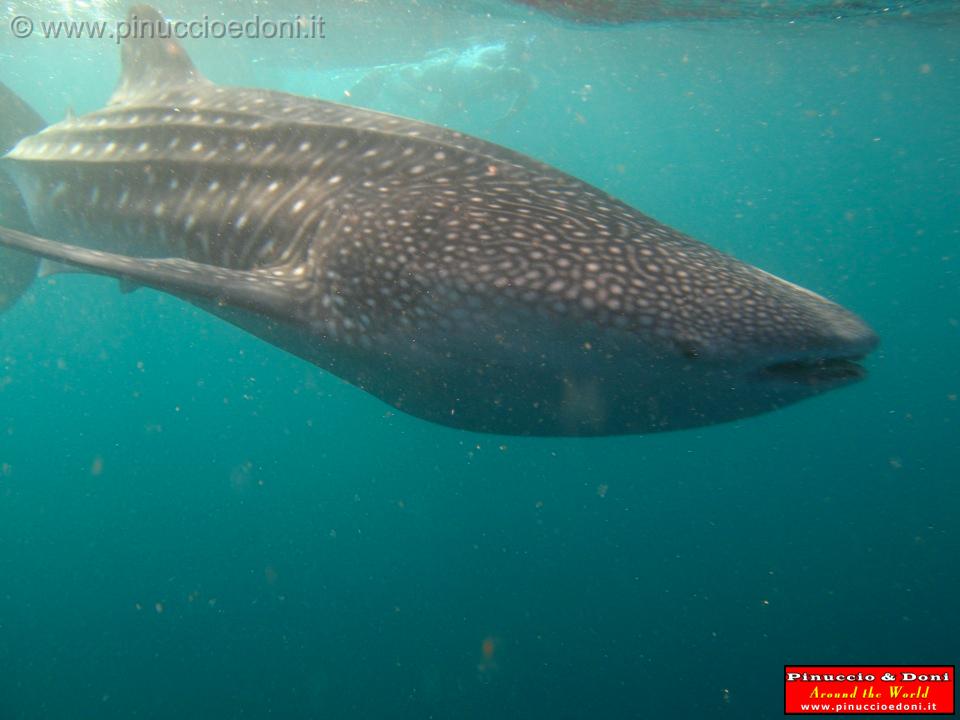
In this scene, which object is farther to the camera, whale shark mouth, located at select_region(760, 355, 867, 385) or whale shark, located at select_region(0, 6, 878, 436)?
whale shark, located at select_region(0, 6, 878, 436)

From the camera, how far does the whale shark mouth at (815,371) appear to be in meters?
2.63

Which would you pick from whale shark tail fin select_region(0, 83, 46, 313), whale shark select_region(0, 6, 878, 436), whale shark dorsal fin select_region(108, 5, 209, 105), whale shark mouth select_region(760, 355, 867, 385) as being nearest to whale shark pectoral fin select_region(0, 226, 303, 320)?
whale shark select_region(0, 6, 878, 436)

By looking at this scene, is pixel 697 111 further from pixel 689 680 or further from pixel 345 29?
pixel 689 680

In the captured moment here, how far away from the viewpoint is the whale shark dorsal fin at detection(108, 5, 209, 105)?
6.52 metres

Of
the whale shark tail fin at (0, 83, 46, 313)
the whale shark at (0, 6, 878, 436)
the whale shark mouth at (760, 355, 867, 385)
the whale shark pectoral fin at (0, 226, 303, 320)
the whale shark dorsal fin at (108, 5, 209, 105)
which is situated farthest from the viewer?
the whale shark tail fin at (0, 83, 46, 313)

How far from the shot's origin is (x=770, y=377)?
266 cm

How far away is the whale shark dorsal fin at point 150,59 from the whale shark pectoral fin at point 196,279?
11.6 ft

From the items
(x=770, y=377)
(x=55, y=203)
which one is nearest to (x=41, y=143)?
(x=55, y=203)

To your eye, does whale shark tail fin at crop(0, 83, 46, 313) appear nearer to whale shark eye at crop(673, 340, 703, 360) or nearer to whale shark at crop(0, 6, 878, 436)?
whale shark at crop(0, 6, 878, 436)

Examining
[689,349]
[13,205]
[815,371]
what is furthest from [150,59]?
[815,371]

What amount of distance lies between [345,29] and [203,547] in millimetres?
25072

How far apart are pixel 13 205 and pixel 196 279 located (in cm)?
632

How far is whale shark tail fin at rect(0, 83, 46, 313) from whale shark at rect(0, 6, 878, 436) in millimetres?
3211

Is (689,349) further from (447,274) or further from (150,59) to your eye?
(150,59)
